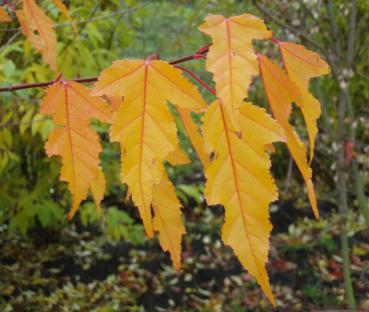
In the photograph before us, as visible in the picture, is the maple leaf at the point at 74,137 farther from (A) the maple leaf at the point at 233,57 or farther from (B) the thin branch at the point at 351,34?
(B) the thin branch at the point at 351,34

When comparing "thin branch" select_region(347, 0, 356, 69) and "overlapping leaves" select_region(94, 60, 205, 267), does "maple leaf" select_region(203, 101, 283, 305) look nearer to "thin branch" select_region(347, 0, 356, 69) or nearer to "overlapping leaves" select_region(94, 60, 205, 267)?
"overlapping leaves" select_region(94, 60, 205, 267)

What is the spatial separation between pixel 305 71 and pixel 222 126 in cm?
15

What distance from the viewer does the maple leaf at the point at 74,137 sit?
57 centimetres

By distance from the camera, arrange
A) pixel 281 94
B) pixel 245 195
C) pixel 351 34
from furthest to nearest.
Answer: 1. pixel 351 34
2. pixel 281 94
3. pixel 245 195

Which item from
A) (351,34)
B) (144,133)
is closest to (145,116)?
(144,133)

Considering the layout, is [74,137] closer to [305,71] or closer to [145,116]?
[145,116]

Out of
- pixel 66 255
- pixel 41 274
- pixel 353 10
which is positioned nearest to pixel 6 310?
pixel 41 274

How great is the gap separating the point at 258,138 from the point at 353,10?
1.67 m

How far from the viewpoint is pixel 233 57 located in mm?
475

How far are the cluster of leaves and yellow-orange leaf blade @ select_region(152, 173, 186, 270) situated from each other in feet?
0.34

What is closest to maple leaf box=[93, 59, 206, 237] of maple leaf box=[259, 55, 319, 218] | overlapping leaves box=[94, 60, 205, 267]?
overlapping leaves box=[94, 60, 205, 267]

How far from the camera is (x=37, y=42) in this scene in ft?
3.79

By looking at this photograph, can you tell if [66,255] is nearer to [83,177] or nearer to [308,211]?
[308,211]

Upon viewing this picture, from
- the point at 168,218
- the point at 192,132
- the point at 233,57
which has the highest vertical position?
the point at 233,57
